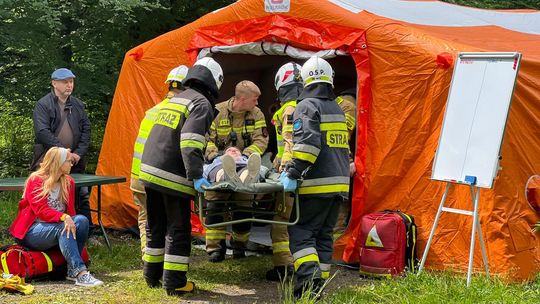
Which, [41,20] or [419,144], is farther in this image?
[41,20]

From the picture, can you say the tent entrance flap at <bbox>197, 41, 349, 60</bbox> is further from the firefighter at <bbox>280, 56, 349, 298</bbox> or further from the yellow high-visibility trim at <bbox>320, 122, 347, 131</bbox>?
the yellow high-visibility trim at <bbox>320, 122, 347, 131</bbox>

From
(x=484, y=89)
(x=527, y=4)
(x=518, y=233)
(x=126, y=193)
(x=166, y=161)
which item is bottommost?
(x=126, y=193)

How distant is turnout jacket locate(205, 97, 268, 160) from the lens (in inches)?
310

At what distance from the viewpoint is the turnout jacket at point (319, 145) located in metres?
5.71

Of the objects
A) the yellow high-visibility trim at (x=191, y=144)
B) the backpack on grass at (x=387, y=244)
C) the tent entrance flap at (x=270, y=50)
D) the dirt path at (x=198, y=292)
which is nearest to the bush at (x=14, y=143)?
the tent entrance flap at (x=270, y=50)

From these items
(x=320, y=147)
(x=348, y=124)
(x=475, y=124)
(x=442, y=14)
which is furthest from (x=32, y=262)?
(x=442, y=14)

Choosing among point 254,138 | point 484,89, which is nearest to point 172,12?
point 254,138

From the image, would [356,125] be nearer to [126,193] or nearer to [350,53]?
[350,53]

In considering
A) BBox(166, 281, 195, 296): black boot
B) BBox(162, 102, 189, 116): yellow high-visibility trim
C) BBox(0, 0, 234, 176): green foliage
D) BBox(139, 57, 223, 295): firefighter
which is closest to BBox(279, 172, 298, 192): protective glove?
BBox(139, 57, 223, 295): firefighter

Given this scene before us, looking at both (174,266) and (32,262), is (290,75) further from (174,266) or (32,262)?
(32,262)

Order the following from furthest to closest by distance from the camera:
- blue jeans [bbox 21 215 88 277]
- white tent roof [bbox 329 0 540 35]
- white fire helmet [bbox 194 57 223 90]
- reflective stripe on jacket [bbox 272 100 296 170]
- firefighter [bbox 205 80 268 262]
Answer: white tent roof [bbox 329 0 540 35] < firefighter [bbox 205 80 268 262] < reflective stripe on jacket [bbox 272 100 296 170] < blue jeans [bbox 21 215 88 277] < white fire helmet [bbox 194 57 223 90]

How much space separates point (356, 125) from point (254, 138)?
42.8 inches

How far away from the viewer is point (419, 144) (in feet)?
23.6

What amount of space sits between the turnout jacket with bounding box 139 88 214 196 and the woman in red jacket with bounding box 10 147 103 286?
101cm
